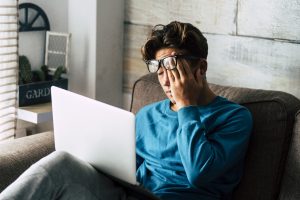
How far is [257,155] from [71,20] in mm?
1342

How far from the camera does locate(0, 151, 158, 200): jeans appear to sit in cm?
144

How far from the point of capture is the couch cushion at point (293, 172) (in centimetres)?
167

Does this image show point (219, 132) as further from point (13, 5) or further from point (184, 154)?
point (13, 5)

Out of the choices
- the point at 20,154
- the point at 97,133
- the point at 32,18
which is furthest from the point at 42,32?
the point at 97,133

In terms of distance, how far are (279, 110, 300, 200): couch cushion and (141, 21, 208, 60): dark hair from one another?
15.9 inches

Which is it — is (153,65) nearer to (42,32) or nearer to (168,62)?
(168,62)

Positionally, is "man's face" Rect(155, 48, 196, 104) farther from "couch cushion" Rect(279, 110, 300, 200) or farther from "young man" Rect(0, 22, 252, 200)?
"couch cushion" Rect(279, 110, 300, 200)

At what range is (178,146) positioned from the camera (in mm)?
1684

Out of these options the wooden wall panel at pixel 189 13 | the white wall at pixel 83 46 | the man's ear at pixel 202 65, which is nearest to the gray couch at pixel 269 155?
the man's ear at pixel 202 65

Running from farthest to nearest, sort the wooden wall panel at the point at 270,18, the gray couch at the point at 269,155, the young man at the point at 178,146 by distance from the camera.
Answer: the wooden wall panel at the point at 270,18, the gray couch at the point at 269,155, the young man at the point at 178,146

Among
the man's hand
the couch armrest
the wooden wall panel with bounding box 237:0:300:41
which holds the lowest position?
the couch armrest

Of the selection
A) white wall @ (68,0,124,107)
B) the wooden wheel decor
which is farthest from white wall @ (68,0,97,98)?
the wooden wheel decor

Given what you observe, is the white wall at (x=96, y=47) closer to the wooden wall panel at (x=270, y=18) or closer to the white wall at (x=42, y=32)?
the white wall at (x=42, y=32)

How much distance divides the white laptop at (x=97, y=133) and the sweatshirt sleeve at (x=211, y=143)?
0.65ft
